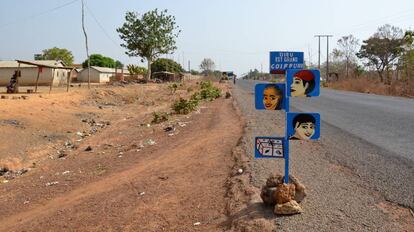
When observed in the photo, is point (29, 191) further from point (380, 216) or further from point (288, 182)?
point (380, 216)

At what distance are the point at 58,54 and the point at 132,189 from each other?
9493 centimetres

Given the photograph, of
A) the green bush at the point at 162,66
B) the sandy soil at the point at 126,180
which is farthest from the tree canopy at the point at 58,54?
the sandy soil at the point at 126,180

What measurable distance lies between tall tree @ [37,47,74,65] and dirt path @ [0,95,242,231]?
8836 cm

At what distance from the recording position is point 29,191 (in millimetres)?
9602

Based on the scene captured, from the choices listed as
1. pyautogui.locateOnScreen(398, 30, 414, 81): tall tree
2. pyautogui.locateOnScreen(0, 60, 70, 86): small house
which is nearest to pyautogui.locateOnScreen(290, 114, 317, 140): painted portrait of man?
pyautogui.locateOnScreen(398, 30, 414, 81): tall tree

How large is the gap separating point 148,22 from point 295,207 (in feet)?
200

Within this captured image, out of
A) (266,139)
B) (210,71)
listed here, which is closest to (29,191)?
(266,139)

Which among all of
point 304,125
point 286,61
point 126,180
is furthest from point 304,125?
point 126,180

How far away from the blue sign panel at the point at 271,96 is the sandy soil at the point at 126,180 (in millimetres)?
1444

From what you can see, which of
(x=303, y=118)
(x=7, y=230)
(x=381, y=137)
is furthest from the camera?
(x=381, y=137)

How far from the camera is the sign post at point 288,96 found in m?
4.75

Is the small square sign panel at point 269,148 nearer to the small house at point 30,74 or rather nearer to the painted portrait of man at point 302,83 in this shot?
the painted portrait of man at point 302,83

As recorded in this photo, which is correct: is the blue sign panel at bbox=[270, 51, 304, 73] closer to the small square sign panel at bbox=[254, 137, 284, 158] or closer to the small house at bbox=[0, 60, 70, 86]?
the small square sign panel at bbox=[254, 137, 284, 158]

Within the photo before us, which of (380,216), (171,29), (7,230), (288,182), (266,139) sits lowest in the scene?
(7,230)
